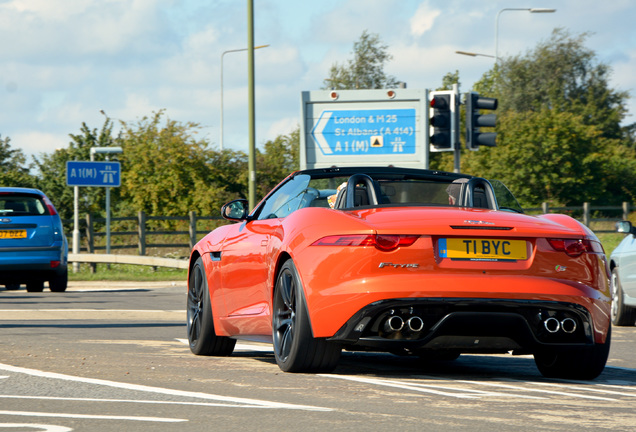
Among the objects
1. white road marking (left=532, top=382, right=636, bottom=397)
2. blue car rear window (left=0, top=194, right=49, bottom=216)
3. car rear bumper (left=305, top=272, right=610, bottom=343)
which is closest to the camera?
car rear bumper (left=305, top=272, right=610, bottom=343)

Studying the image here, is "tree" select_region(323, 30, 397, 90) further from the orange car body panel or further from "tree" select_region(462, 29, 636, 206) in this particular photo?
the orange car body panel

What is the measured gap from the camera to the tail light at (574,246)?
21.3 feet

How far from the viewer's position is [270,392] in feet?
20.0

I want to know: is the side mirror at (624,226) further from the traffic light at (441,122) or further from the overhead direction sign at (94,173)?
the overhead direction sign at (94,173)

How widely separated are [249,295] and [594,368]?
2341mm

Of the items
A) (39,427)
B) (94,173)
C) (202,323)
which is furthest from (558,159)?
(39,427)

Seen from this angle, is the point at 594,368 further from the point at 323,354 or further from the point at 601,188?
the point at 601,188

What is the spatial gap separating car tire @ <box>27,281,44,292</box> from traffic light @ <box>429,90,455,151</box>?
7.29 metres

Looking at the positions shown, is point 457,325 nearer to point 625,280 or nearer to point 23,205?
point 625,280

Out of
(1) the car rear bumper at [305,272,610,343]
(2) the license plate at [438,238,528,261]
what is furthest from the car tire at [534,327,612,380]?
(2) the license plate at [438,238,528,261]

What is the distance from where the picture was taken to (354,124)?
87.0ft

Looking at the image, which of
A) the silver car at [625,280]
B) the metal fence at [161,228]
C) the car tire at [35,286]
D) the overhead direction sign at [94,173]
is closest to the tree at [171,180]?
the metal fence at [161,228]

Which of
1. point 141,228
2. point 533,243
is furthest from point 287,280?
point 141,228

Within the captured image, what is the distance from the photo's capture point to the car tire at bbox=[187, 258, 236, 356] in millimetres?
8344
